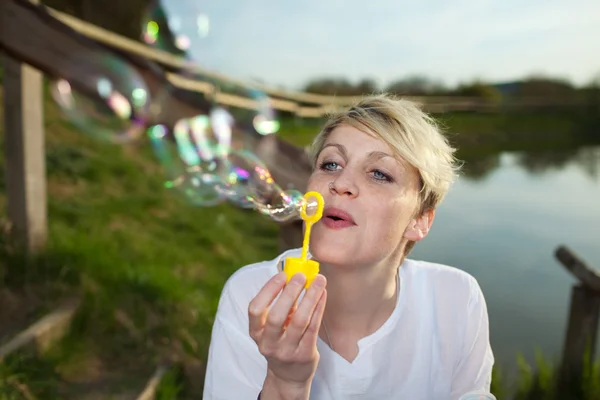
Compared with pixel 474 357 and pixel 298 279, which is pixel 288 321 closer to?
pixel 298 279

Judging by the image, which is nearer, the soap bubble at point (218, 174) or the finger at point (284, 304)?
the finger at point (284, 304)

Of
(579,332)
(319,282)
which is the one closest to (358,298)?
(319,282)

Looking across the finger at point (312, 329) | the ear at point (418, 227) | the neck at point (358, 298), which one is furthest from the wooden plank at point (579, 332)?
the finger at point (312, 329)

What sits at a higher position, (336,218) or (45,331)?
(336,218)

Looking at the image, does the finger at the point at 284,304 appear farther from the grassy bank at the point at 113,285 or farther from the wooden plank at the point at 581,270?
the wooden plank at the point at 581,270

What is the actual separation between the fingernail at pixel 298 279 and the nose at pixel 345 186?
0.35m

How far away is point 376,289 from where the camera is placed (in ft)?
4.97

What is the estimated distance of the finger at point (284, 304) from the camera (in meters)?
0.99

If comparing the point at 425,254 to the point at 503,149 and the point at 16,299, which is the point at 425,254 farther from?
the point at 503,149

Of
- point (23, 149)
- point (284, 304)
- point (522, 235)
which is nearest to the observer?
point (284, 304)

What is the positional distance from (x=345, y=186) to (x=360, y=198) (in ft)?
0.18

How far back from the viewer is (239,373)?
136cm

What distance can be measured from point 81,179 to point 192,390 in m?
2.47

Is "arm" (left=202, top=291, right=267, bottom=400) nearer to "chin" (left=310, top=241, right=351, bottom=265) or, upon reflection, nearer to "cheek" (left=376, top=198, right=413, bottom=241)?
"chin" (left=310, top=241, right=351, bottom=265)
